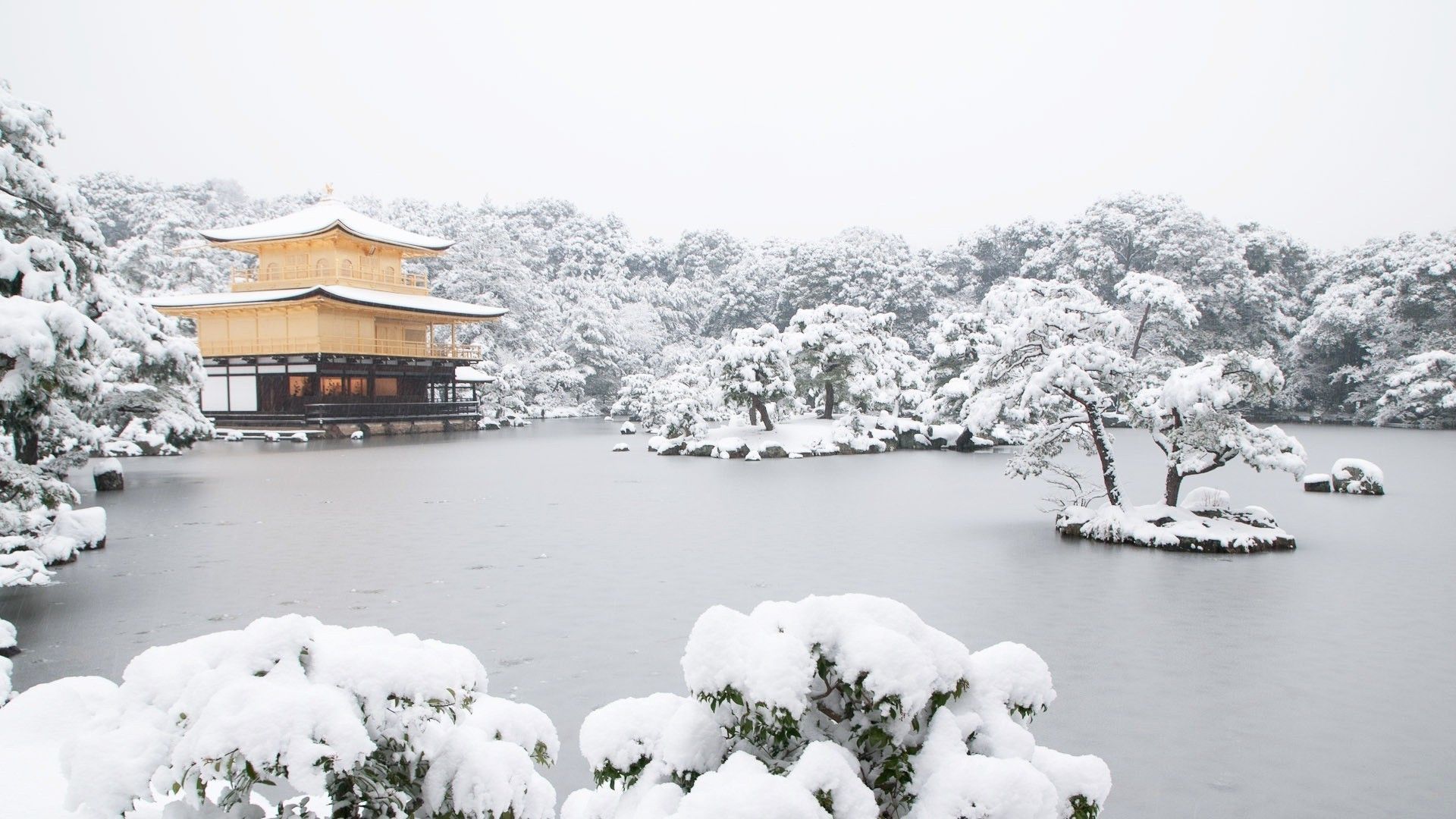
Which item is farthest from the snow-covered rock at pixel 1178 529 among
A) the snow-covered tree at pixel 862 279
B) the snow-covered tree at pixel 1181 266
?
the snow-covered tree at pixel 862 279

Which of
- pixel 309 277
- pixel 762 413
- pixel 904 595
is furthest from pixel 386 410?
pixel 904 595

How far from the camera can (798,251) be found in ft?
151

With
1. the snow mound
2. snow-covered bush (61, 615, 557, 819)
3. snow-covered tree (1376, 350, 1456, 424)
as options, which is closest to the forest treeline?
snow-covered tree (1376, 350, 1456, 424)

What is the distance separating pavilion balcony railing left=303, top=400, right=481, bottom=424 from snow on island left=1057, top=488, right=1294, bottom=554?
24020 mm

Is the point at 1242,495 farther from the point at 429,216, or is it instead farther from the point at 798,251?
the point at 429,216

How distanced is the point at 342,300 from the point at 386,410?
3769mm

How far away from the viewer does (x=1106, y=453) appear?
11.0 metres

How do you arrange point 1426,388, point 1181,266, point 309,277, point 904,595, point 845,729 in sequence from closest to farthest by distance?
point 845,729 → point 904,595 → point 1426,388 → point 309,277 → point 1181,266

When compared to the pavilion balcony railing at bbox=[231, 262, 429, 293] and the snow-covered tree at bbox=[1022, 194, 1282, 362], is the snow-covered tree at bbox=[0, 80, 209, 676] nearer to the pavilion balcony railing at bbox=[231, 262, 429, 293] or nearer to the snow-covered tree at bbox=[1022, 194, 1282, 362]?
the pavilion balcony railing at bbox=[231, 262, 429, 293]

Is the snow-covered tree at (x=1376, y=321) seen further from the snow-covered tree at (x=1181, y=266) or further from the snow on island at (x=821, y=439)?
the snow on island at (x=821, y=439)

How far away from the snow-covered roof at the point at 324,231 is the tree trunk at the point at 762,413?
51.0 feet

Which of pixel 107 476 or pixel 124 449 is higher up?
pixel 124 449

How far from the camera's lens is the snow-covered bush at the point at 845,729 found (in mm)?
1979

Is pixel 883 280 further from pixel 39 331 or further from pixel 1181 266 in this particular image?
pixel 39 331
